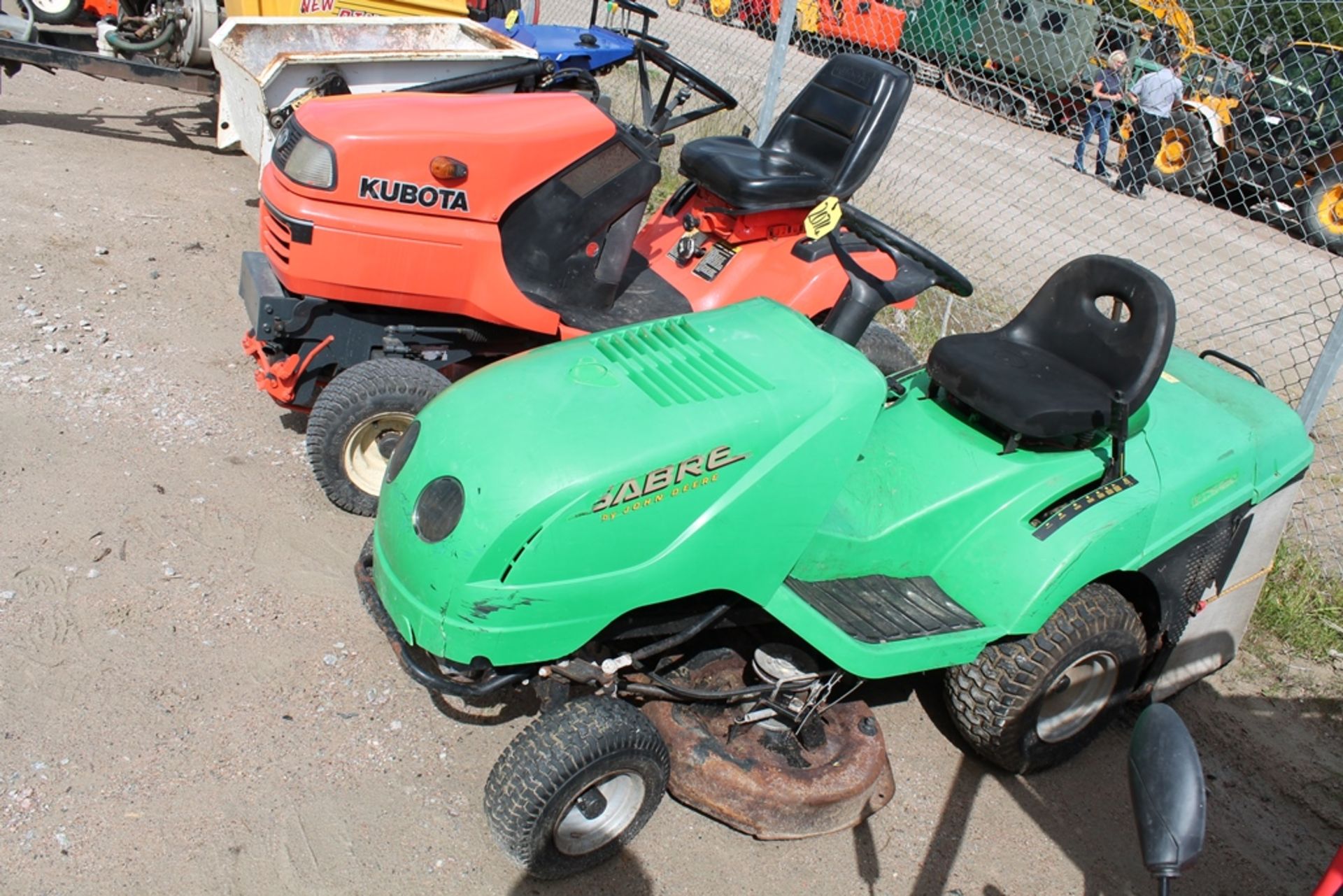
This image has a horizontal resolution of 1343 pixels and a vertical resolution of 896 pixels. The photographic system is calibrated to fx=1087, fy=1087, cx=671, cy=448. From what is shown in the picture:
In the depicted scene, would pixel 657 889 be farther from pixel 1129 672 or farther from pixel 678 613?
pixel 1129 672

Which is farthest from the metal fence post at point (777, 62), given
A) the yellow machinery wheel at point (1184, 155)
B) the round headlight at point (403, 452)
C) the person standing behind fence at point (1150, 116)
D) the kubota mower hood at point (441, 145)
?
the yellow machinery wheel at point (1184, 155)

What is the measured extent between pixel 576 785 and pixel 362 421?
1.68m

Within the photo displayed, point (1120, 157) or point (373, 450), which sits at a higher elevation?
point (373, 450)

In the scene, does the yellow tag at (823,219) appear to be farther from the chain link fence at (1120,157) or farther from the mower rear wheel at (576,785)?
the chain link fence at (1120,157)

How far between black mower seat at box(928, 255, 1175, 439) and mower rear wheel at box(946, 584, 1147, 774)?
1.68ft

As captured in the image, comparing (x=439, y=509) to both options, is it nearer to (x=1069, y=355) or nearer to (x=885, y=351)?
(x=1069, y=355)

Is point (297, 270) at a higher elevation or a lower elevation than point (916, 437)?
lower

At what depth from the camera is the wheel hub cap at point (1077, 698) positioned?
9.95 ft

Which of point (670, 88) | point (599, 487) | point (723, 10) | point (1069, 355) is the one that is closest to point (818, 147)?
point (670, 88)

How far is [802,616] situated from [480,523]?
793 millimetres

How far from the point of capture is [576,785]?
2396 mm

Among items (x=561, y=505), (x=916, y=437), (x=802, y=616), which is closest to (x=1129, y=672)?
(x=916, y=437)

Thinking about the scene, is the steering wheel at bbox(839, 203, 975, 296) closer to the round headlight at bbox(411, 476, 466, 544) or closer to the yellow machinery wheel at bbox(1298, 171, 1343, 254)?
the round headlight at bbox(411, 476, 466, 544)

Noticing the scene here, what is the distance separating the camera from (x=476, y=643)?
7.39ft
